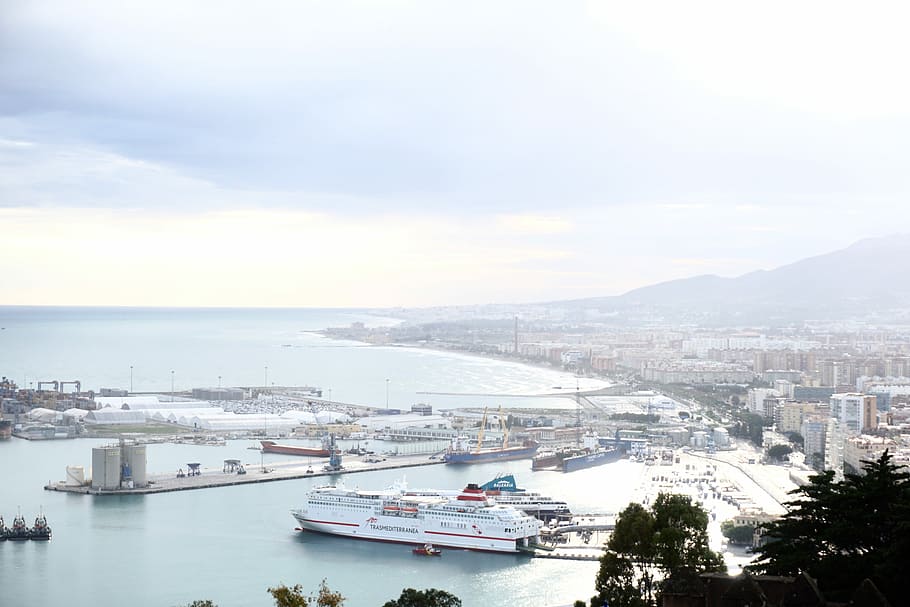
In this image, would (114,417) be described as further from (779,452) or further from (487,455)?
(779,452)

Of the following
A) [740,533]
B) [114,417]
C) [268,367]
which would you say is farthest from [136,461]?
[268,367]

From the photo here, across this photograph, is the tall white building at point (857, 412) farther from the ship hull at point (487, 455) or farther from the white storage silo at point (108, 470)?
the white storage silo at point (108, 470)

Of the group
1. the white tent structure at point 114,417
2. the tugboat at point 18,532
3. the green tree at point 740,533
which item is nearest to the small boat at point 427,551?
the green tree at point 740,533

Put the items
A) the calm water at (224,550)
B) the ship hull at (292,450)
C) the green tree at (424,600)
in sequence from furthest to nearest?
1. the ship hull at (292,450)
2. the calm water at (224,550)
3. the green tree at (424,600)

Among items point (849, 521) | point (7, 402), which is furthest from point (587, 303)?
point (849, 521)

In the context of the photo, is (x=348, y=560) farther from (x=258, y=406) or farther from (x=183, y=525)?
(x=258, y=406)

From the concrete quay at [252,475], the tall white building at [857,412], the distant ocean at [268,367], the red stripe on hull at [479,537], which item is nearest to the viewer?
the red stripe on hull at [479,537]
